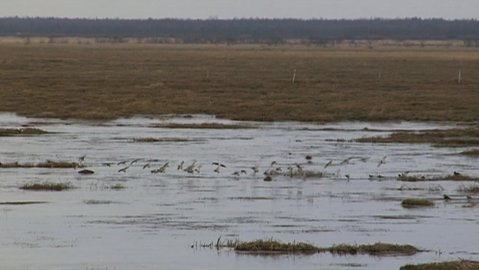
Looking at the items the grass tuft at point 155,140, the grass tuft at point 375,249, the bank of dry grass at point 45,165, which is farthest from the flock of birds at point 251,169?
the grass tuft at point 375,249

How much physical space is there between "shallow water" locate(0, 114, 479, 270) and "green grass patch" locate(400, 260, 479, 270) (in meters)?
0.77

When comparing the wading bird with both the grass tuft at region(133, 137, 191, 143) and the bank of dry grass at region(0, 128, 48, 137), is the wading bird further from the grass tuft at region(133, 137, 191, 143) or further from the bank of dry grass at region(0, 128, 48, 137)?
the bank of dry grass at region(0, 128, 48, 137)

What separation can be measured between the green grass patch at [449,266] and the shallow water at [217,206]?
2.53 ft

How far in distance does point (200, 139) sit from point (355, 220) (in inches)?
726

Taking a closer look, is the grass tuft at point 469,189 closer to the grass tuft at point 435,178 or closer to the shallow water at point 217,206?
the shallow water at point 217,206

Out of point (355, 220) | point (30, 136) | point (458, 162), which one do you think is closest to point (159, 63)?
point (30, 136)

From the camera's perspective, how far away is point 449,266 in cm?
1881

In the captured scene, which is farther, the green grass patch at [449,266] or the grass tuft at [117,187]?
the grass tuft at [117,187]

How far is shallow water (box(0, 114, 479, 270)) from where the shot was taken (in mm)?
20469

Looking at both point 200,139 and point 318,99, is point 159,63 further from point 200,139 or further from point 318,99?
point 200,139

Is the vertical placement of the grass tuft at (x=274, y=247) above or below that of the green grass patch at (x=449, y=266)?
above

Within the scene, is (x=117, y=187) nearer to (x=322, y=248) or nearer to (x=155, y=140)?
(x=322, y=248)

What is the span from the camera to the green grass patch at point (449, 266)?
1861cm

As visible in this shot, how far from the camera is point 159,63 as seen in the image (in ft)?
377
